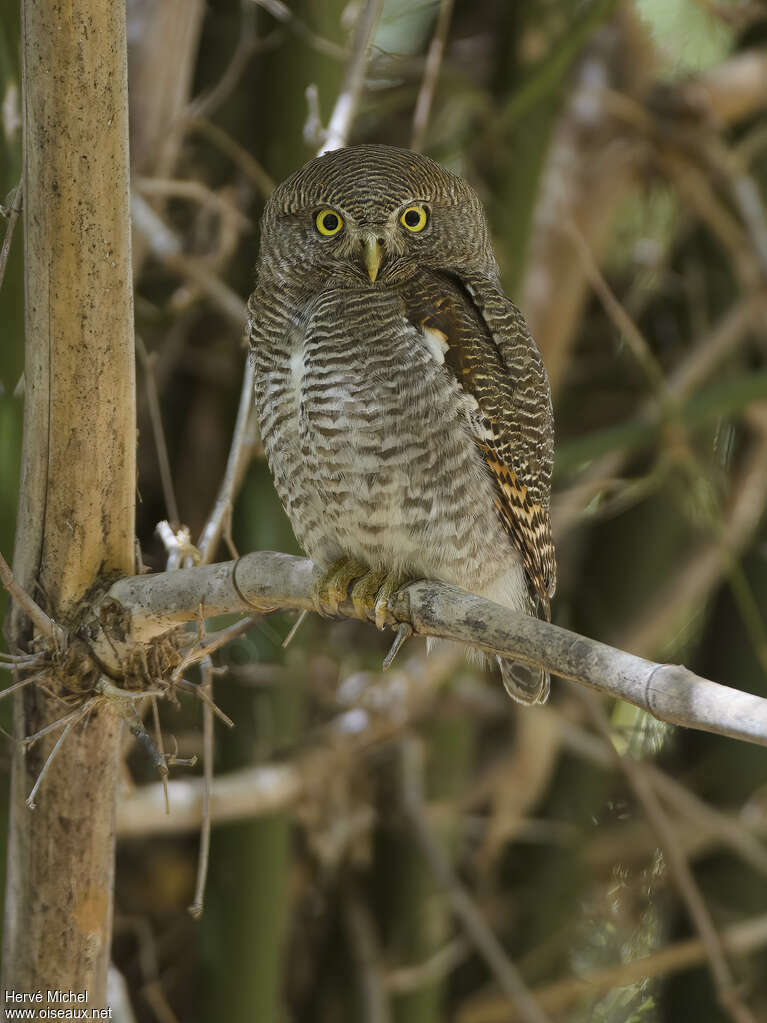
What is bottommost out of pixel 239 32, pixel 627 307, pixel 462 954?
pixel 462 954

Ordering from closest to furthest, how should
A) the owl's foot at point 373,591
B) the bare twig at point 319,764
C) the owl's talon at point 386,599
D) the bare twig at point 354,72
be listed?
the owl's talon at point 386,599 → the owl's foot at point 373,591 → the bare twig at point 354,72 → the bare twig at point 319,764

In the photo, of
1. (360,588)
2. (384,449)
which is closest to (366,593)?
(360,588)

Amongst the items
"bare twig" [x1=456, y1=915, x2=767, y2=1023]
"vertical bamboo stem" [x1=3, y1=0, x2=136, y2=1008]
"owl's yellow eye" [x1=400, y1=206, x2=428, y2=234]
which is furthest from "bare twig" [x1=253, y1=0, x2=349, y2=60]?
"bare twig" [x1=456, y1=915, x2=767, y2=1023]

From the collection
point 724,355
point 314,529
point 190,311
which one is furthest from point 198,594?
point 724,355

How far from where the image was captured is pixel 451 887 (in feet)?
12.1

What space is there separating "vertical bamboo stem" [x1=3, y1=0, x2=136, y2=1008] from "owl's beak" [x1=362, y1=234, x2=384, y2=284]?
66cm

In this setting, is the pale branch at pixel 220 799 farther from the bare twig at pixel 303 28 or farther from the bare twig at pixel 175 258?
the bare twig at pixel 303 28

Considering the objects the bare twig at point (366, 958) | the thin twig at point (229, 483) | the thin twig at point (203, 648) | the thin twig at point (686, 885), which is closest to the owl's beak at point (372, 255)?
the thin twig at point (229, 483)

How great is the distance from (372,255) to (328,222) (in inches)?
6.5

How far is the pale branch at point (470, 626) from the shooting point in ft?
3.85

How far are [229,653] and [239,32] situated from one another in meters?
2.20

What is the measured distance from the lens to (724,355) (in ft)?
14.4

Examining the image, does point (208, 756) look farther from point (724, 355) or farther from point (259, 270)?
point (724, 355)

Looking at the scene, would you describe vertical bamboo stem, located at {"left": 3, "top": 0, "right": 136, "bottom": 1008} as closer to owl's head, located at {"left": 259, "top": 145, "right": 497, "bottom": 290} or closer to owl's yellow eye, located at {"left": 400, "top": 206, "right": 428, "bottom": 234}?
owl's head, located at {"left": 259, "top": 145, "right": 497, "bottom": 290}
